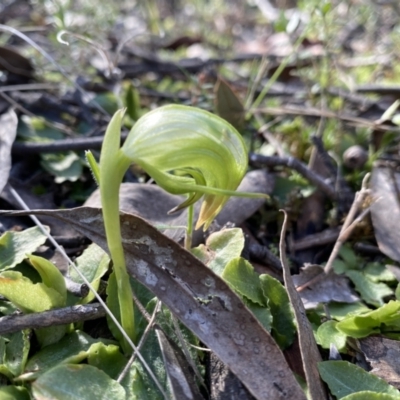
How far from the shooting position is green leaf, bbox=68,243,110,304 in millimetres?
1493

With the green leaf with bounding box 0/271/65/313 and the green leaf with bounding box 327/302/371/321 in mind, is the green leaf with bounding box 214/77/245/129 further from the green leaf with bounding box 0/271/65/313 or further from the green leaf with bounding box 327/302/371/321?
the green leaf with bounding box 0/271/65/313

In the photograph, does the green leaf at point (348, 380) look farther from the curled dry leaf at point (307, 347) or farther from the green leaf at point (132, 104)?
the green leaf at point (132, 104)

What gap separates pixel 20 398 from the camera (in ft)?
4.03

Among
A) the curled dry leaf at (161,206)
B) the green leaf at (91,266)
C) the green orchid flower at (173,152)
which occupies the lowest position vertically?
the curled dry leaf at (161,206)

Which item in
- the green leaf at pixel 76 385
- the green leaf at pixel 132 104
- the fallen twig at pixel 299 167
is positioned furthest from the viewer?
the green leaf at pixel 132 104

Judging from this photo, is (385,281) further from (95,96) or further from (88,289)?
(95,96)

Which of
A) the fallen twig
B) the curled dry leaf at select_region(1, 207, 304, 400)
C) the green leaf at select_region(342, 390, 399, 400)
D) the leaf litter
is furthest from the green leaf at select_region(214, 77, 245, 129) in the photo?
the green leaf at select_region(342, 390, 399, 400)

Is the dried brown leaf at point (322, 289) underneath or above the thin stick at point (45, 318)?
underneath

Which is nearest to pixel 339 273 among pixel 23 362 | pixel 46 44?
pixel 23 362

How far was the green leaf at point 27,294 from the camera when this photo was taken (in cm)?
133

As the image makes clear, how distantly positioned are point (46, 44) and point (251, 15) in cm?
296

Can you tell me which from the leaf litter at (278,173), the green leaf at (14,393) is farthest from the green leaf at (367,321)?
the green leaf at (14,393)

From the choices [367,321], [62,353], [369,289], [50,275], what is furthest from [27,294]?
[369,289]

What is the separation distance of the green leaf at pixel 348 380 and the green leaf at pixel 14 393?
2.41 feet
